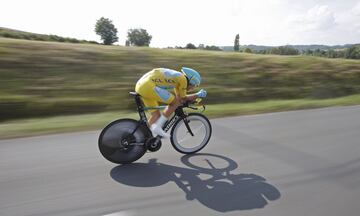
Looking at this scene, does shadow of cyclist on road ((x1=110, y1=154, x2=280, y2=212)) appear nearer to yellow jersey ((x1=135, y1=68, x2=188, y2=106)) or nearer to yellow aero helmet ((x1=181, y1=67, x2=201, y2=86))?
yellow jersey ((x1=135, y1=68, x2=188, y2=106))

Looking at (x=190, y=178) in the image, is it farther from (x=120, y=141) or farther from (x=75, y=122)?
(x=75, y=122)

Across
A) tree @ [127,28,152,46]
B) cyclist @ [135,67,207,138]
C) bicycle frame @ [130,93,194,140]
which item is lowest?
tree @ [127,28,152,46]

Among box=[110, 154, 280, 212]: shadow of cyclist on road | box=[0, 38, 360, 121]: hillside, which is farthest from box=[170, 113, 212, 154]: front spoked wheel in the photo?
box=[0, 38, 360, 121]: hillside

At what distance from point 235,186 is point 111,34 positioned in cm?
5381

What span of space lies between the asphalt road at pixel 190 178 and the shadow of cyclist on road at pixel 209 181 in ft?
0.04

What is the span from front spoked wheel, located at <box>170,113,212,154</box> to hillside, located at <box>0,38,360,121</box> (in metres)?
4.96

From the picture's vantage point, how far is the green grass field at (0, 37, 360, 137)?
34.0 ft

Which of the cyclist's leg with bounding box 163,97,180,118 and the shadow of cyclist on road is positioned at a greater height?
the cyclist's leg with bounding box 163,97,180,118

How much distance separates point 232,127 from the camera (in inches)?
339

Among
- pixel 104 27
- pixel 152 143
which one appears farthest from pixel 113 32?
pixel 152 143

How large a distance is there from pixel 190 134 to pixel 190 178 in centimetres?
131

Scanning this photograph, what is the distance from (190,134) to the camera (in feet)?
21.1

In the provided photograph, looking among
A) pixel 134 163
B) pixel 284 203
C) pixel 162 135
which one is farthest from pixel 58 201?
pixel 284 203

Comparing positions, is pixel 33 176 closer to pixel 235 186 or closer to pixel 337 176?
pixel 235 186
